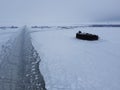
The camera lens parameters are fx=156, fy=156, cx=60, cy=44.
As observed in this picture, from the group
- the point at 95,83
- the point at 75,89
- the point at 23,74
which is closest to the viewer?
the point at 75,89

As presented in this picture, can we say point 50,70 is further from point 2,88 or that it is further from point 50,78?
point 2,88

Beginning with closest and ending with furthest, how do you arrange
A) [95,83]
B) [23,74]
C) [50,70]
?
1. [95,83]
2. [23,74]
3. [50,70]

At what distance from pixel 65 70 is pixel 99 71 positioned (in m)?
1.46

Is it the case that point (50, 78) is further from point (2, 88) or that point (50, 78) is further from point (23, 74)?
point (2, 88)

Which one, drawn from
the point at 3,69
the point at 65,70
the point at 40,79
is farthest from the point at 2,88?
the point at 65,70

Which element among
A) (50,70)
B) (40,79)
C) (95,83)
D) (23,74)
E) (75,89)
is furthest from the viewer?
(50,70)

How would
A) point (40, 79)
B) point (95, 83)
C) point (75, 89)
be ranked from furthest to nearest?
point (40, 79)
point (95, 83)
point (75, 89)

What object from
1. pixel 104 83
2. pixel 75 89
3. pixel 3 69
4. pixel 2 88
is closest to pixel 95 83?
pixel 104 83

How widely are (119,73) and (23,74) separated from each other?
3.97m

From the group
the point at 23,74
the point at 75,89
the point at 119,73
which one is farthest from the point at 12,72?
the point at 119,73

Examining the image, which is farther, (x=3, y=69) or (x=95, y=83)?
(x=3, y=69)

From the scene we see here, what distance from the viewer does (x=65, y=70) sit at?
683 cm

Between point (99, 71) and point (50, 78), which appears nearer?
point (50, 78)

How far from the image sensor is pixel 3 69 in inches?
276
